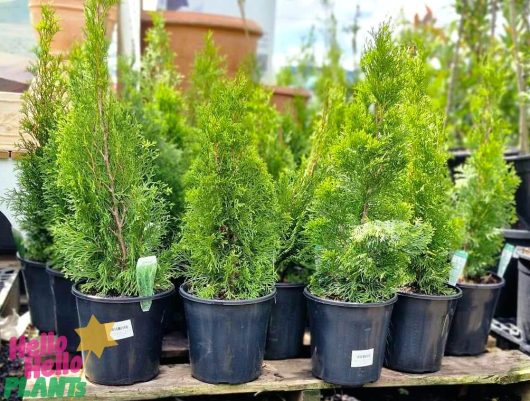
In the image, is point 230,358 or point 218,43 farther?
point 218,43

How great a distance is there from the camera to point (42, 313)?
2.98 meters

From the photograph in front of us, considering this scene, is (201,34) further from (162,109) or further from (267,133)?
(267,133)

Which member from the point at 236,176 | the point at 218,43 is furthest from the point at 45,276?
the point at 218,43

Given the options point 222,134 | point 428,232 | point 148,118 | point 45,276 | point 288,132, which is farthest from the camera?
point 288,132

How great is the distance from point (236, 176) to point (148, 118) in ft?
3.34

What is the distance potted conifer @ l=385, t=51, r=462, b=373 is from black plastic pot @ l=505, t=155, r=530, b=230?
3.78ft

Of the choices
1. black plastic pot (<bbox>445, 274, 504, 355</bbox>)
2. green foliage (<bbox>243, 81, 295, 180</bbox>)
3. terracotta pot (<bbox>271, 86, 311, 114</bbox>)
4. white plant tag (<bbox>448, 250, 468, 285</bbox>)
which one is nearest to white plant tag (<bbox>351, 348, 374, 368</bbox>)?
white plant tag (<bbox>448, 250, 468, 285</bbox>)

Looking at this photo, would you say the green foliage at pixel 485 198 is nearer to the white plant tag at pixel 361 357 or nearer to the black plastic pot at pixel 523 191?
the black plastic pot at pixel 523 191

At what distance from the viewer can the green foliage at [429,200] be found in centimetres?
265

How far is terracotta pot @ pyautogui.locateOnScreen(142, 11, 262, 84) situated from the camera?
4.33m

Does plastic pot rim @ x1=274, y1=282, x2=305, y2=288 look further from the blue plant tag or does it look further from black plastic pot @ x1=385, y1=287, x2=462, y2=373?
the blue plant tag

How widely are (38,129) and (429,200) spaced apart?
184cm

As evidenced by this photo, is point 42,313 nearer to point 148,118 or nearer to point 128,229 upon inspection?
point 128,229

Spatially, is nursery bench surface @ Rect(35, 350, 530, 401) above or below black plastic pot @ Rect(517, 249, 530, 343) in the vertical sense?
below
